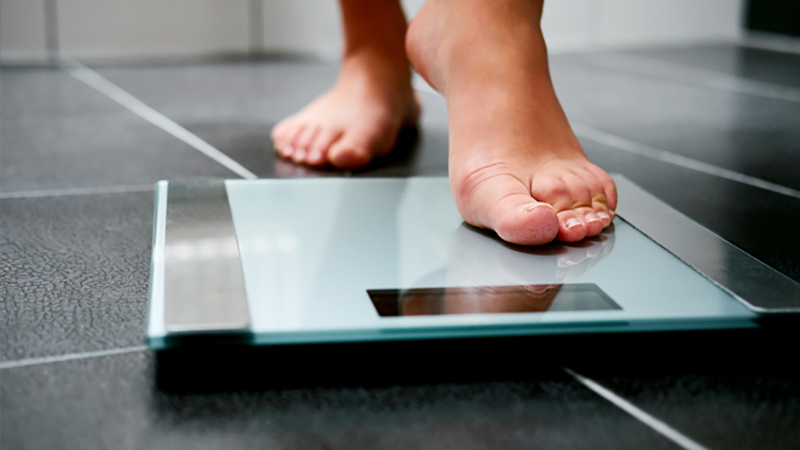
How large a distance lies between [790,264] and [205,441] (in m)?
0.54

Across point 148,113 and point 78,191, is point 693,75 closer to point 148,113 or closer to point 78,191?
point 148,113

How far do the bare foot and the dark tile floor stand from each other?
0.16m

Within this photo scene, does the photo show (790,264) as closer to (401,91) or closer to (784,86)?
(401,91)

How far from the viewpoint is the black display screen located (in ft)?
1.79

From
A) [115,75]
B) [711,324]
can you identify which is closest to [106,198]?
[711,324]

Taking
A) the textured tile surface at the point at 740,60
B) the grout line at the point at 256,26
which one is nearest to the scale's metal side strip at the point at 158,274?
the textured tile surface at the point at 740,60

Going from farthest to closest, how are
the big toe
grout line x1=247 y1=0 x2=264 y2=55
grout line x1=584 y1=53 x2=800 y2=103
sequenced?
1. grout line x1=247 y1=0 x2=264 y2=55
2. grout line x1=584 y1=53 x2=800 y2=103
3. the big toe

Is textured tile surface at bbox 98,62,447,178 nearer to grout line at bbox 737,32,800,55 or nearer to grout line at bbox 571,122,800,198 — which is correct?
grout line at bbox 571,122,800,198

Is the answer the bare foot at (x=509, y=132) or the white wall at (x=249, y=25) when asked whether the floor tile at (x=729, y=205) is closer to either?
the bare foot at (x=509, y=132)

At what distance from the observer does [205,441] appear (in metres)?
0.44

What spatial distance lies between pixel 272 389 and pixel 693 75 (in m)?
1.96

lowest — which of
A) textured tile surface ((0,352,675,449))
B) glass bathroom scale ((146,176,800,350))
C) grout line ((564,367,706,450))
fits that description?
textured tile surface ((0,352,675,449))

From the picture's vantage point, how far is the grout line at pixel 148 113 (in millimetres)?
1134

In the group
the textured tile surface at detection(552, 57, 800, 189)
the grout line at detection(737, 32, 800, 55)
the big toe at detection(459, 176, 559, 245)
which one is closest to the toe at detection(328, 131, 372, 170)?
the big toe at detection(459, 176, 559, 245)
